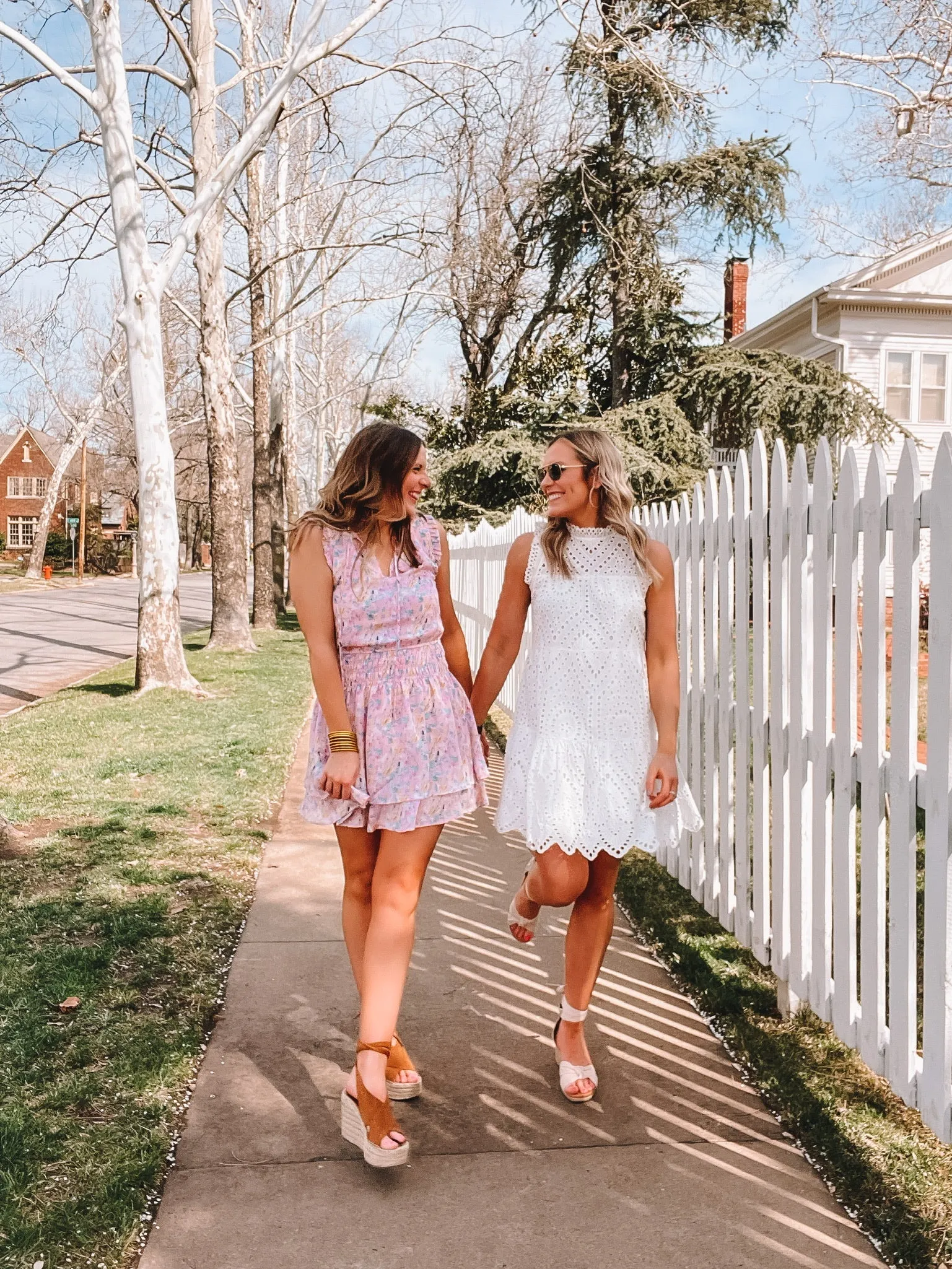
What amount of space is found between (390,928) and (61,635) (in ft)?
65.9

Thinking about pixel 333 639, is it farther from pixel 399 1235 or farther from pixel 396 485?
pixel 399 1235

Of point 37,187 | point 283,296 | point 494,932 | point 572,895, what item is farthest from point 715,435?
point 572,895

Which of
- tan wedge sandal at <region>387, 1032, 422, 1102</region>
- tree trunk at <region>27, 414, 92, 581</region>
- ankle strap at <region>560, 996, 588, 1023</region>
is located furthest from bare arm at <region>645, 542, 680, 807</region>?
tree trunk at <region>27, 414, 92, 581</region>

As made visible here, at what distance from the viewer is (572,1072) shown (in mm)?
3217

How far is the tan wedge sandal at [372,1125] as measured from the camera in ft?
9.02

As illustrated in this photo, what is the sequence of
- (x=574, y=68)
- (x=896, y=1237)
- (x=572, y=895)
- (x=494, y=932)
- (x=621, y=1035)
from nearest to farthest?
(x=896, y=1237) → (x=572, y=895) → (x=621, y=1035) → (x=494, y=932) → (x=574, y=68)

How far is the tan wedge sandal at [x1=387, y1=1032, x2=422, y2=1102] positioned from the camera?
126 inches

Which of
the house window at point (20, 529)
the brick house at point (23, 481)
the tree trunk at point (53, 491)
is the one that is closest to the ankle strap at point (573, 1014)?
the tree trunk at point (53, 491)

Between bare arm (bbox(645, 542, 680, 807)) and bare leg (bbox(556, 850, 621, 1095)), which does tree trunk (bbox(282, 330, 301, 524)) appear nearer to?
bare arm (bbox(645, 542, 680, 807))

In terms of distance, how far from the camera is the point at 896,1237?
8.27 ft

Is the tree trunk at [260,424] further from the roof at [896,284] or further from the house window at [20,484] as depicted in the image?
the house window at [20,484]

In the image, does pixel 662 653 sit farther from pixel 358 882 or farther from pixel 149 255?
pixel 149 255

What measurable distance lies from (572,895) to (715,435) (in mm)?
17348

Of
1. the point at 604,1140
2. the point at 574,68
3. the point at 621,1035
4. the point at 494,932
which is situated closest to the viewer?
the point at 604,1140
